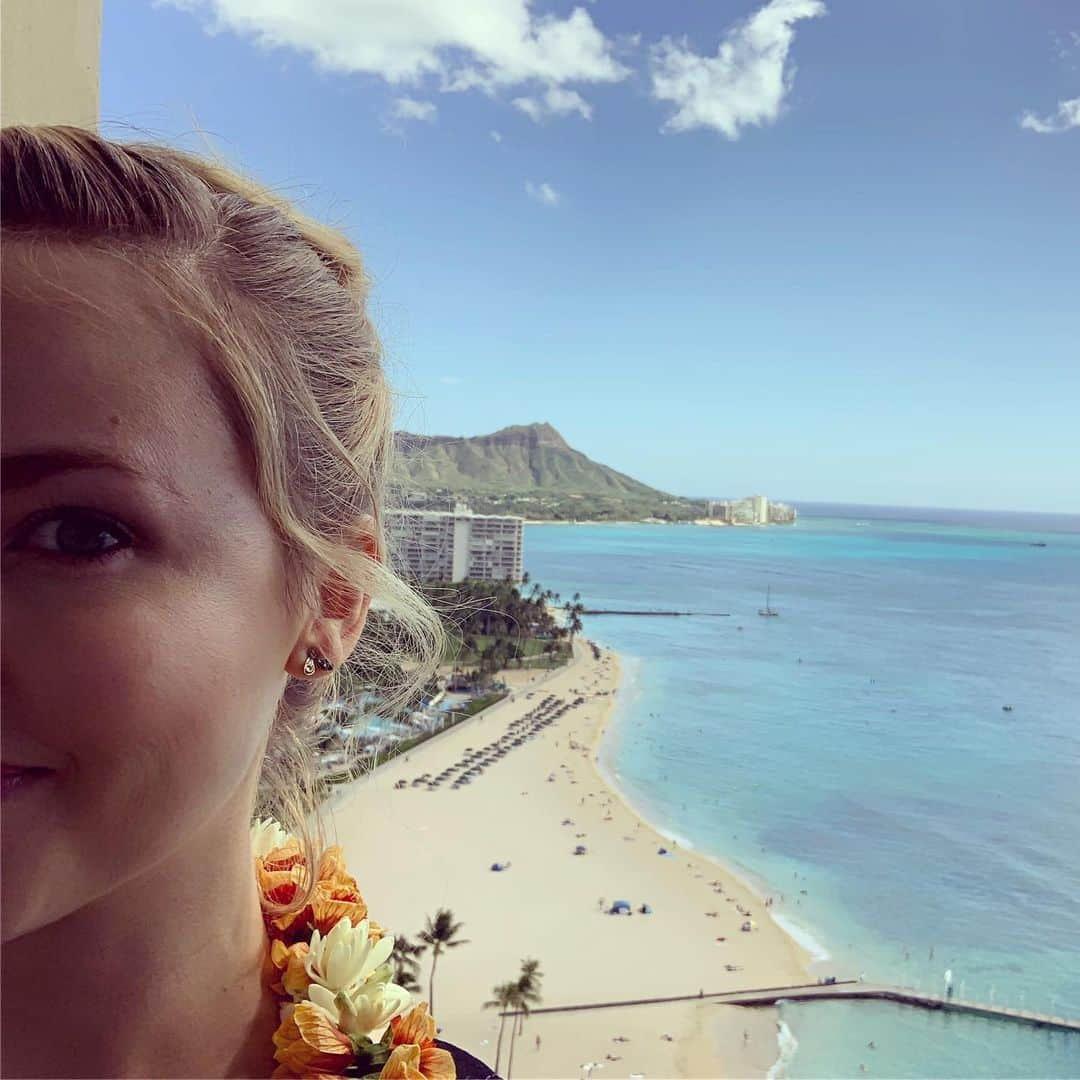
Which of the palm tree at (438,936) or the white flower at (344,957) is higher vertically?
the white flower at (344,957)

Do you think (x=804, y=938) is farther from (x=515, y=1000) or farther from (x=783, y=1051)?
(x=515, y=1000)

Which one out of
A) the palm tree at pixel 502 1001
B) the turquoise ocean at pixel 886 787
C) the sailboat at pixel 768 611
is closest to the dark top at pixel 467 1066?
the palm tree at pixel 502 1001

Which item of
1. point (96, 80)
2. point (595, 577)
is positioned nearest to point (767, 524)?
point (595, 577)

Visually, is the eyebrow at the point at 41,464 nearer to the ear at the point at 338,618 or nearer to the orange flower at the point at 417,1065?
the ear at the point at 338,618

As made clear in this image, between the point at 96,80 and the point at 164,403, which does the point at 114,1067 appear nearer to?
the point at 164,403

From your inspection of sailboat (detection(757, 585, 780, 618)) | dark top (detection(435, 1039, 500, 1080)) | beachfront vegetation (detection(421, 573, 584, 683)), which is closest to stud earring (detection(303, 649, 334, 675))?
dark top (detection(435, 1039, 500, 1080))

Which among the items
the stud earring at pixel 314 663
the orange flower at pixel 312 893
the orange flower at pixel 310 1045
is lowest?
the orange flower at pixel 310 1045

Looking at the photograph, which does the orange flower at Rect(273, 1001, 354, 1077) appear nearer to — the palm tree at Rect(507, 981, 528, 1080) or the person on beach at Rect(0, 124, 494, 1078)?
the person on beach at Rect(0, 124, 494, 1078)
